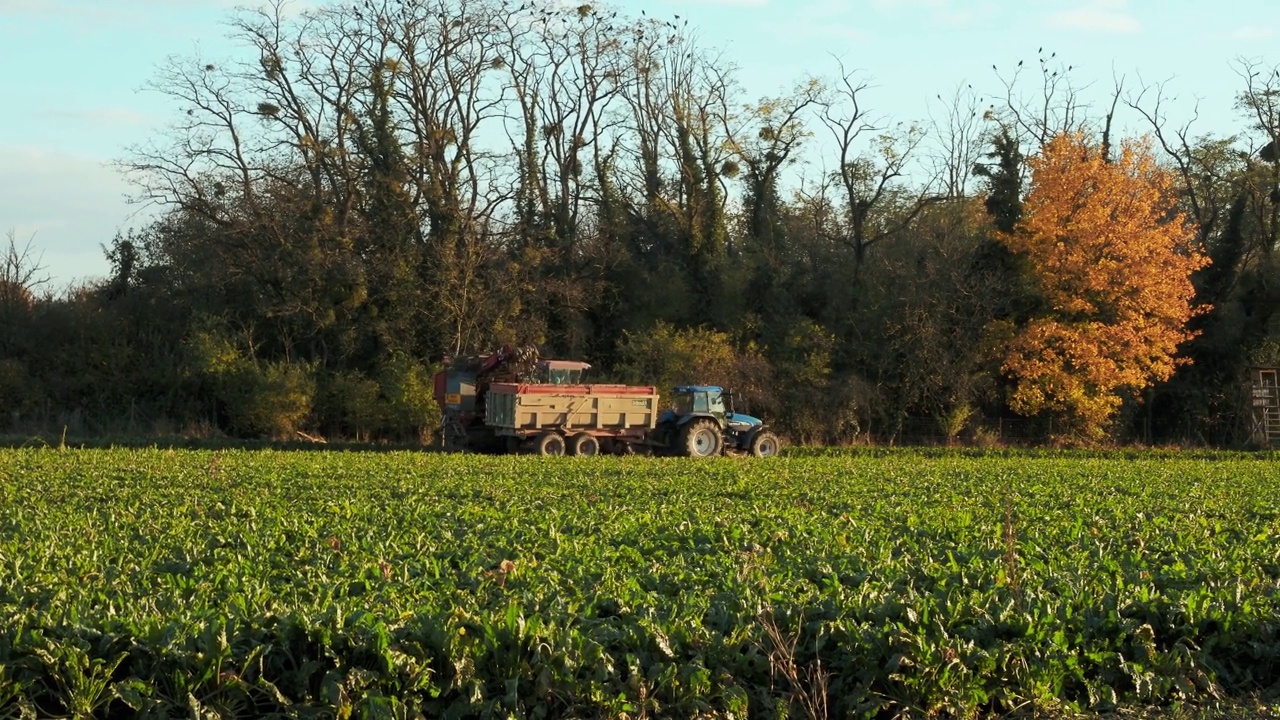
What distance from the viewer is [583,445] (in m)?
32.8

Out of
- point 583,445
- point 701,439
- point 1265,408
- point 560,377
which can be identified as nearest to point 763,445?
point 701,439

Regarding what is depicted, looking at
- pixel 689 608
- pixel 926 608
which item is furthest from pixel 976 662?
pixel 689 608

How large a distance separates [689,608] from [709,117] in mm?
46272

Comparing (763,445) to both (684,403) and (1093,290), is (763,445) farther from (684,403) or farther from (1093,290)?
(1093,290)

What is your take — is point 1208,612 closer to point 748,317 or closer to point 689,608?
point 689,608

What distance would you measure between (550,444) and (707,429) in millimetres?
4393

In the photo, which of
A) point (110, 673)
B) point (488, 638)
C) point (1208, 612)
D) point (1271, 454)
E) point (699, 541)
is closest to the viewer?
point (110, 673)

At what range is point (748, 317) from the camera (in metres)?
47.0

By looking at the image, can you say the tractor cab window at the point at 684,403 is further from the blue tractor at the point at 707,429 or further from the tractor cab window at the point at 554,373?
the tractor cab window at the point at 554,373

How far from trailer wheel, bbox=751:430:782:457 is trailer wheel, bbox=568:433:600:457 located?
14.9 feet

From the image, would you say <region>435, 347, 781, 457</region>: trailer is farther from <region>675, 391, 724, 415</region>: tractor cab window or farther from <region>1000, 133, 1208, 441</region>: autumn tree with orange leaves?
<region>1000, 133, 1208, 441</region>: autumn tree with orange leaves

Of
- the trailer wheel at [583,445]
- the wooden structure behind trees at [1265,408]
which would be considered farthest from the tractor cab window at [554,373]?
the wooden structure behind trees at [1265,408]

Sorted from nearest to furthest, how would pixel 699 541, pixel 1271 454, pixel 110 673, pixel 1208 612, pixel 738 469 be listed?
pixel 110 673, pixel 1208 612, pixel 699 541, pixel 738 469, pixel 1271 454

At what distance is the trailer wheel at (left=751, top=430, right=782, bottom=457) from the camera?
3456cm
